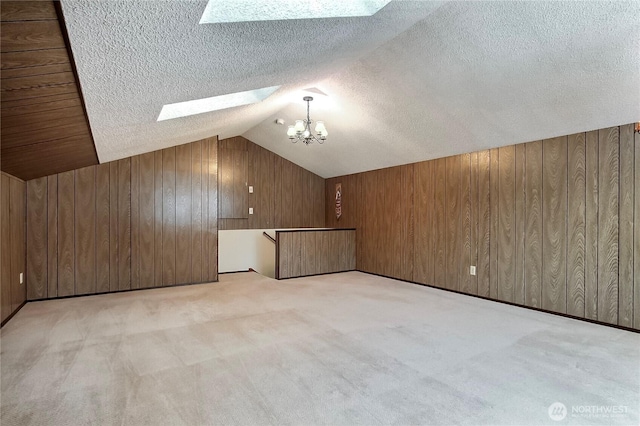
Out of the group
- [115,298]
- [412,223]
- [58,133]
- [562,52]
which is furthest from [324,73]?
[115,298]

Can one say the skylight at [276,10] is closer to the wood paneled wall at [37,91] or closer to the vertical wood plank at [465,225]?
the wood paneled wall at [37,91]

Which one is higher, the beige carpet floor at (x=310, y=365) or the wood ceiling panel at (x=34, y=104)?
the wood ceiling panel at (x=34, y=104)

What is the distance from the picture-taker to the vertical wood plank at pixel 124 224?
16.4 ft

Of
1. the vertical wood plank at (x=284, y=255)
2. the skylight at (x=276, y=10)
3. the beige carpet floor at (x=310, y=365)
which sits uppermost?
the skylight at (x=276, y=10)

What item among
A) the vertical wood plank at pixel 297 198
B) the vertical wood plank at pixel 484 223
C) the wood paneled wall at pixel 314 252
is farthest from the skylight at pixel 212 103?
the vertical wood plank at pixel 297 198

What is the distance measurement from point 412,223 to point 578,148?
2670mm

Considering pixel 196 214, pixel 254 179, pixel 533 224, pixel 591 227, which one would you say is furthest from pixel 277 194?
pixel 591 227

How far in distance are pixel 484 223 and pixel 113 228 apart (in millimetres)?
5705

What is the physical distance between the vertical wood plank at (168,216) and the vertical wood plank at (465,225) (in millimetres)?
4787

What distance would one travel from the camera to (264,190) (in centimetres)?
740

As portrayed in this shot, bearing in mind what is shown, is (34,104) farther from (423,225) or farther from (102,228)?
(423,225)

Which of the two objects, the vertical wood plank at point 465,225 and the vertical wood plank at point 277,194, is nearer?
the vertical wood plank at point 465,225

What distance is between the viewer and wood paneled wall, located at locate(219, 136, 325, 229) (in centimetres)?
698

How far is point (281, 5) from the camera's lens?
1.88 metres
